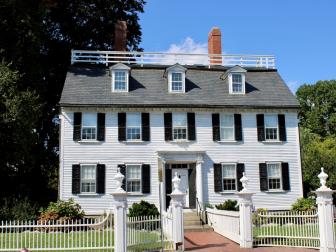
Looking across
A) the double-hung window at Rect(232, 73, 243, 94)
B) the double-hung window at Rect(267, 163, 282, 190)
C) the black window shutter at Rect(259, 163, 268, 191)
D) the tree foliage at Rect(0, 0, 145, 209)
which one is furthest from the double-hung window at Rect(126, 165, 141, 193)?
the double-hung window at Rect(232, 73, 243, 94)

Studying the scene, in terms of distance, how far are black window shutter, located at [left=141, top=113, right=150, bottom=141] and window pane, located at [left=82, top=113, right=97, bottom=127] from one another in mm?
2644

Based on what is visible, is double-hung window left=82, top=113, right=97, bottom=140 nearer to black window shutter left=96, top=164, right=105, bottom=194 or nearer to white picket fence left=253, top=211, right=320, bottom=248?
black window shutter left=96, top=164, right=105, bottom=194

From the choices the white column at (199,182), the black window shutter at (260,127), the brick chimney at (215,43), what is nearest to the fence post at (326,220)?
the white column at (199,182)

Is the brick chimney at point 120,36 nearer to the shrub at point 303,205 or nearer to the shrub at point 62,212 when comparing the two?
the shrub at point 62,212

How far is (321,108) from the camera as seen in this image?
176 feet

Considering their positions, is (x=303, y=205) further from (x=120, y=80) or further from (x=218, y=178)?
(x=120, y=80)

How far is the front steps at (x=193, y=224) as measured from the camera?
21391 millimetres

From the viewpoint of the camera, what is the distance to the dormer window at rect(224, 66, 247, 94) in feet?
91.2

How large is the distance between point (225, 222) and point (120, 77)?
12.0 metres

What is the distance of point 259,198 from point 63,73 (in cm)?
1617

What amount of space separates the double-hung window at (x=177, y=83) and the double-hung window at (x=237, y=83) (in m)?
3.19

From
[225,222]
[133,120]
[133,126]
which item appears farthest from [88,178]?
[225,222]

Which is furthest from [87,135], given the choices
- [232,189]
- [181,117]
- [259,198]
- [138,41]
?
[138,41]

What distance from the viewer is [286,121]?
26906 millimetres
